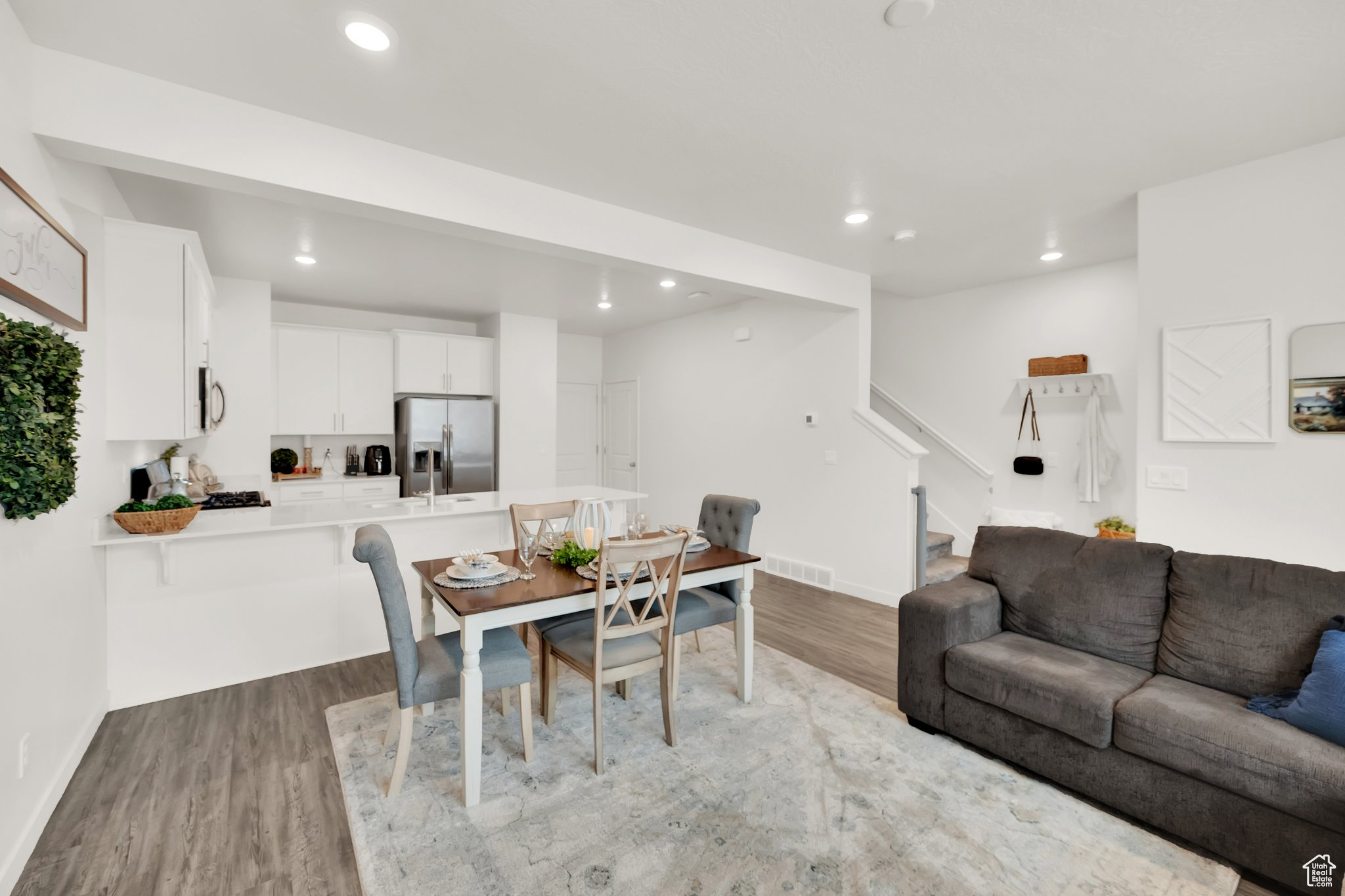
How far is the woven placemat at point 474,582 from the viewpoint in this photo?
2428 mm

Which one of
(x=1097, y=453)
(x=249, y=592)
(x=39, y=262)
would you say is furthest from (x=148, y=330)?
(x=1097, y=453)

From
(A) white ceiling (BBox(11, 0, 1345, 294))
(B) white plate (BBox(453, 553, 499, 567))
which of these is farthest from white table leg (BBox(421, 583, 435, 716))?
(A) white ceiling (BBox(11, 0, 1345, 294))

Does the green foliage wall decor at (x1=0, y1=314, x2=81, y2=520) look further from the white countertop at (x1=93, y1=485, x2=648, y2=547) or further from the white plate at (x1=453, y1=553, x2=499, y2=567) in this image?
the white plate at (x1=453, y1=553, x2=499, y2=567)

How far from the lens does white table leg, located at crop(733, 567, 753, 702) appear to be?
2930 mm

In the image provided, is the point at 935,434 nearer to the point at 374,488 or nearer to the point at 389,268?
the point at 389,268

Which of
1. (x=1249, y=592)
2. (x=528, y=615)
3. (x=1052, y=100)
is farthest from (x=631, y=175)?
(x=1249, y=592)

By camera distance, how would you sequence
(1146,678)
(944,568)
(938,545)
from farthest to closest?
(938,545) → (944,568) → (1146,678)

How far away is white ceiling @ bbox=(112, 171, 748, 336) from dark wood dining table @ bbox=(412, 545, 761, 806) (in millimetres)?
1843

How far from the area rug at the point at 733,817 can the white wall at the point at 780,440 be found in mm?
2050

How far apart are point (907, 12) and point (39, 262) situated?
2.75m

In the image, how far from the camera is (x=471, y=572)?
2.48m

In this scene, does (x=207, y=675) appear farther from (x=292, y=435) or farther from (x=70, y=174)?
(x=292, y=435)

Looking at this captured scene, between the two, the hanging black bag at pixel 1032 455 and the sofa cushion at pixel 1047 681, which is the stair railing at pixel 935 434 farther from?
the sofa cushion at pixel 1047 681

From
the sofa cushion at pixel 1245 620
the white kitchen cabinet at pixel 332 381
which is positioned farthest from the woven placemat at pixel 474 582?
the white kitchen cabinet at pixel 332 381
